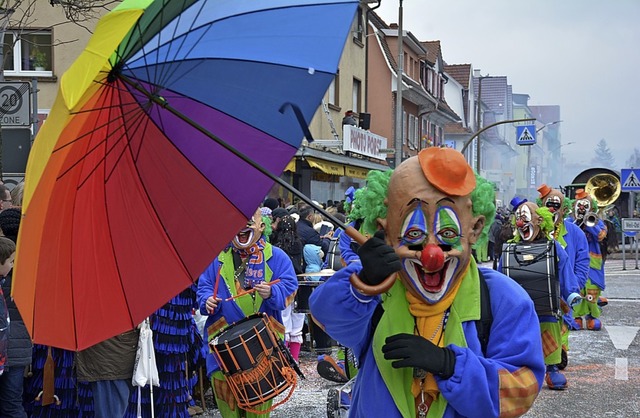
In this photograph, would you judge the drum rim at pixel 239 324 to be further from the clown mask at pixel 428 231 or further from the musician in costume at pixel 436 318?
the clown mask at pixel 428 231

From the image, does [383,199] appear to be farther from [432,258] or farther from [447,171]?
[432,258]

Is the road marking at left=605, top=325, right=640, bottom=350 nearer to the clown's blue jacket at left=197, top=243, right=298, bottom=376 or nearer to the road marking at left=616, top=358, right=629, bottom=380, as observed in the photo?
the road marking at left=616, top=358, right=629, bottom=380

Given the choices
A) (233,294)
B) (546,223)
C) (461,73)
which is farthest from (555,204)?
(461,73)

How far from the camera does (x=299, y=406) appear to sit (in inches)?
327

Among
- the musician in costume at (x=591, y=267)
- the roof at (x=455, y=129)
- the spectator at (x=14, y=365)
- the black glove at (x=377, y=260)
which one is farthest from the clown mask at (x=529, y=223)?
the roof at (x=455, y=129)

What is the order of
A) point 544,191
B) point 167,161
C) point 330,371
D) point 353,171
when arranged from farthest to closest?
point 353,171 < point 544,191 < point 330,371 < point 167,161

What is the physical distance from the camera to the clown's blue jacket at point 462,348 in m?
3.16

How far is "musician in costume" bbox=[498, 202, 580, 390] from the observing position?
27.1 feet

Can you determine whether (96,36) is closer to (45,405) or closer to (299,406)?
(45,405)

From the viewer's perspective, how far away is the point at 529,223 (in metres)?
8.64

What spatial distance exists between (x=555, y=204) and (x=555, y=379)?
2.18 metres

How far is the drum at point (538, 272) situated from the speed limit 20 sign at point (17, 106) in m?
4.47

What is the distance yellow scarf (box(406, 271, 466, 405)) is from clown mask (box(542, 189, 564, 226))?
22.9 ft

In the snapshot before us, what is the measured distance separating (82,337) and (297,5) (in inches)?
57.6
